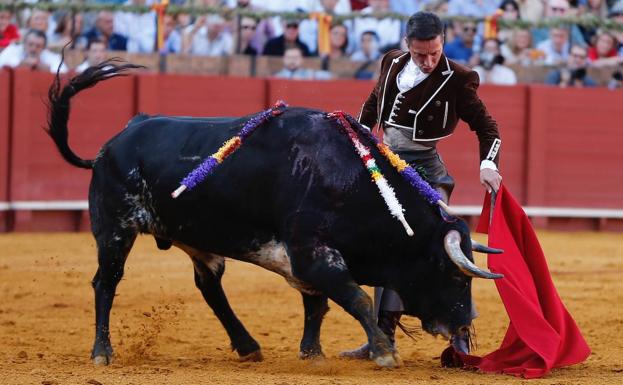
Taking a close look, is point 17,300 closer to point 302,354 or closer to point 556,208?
point 302,354

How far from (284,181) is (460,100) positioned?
0.76 m

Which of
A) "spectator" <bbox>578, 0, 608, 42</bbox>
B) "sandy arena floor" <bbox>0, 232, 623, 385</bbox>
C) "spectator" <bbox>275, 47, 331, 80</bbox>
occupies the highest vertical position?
"spectator" <bbox>578, 0, 608, 42</bbox>

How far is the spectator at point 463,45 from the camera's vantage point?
35.1 feet

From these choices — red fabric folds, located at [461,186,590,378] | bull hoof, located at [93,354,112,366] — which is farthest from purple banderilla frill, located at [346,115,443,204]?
bull hoof, located at [93,354,112,366]

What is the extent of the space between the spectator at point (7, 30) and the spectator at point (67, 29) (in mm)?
302

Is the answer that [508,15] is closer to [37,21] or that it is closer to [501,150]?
[501,150]

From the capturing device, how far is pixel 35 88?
9898mm

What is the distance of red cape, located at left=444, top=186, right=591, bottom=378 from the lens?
14.9ft

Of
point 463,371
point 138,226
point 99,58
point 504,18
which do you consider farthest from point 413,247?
point 504,18

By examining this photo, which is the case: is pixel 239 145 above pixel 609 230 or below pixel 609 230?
above

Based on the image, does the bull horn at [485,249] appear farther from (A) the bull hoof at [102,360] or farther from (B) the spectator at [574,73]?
(B) the spectator at [574,73]

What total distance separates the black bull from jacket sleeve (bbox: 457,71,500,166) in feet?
1.19

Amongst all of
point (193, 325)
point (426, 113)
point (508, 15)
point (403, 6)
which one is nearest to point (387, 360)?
point (426, 113)

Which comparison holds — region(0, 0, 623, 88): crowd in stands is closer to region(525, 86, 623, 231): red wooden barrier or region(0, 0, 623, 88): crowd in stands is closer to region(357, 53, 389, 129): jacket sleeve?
region(525, 86, 623, 231): red wooden barrier
